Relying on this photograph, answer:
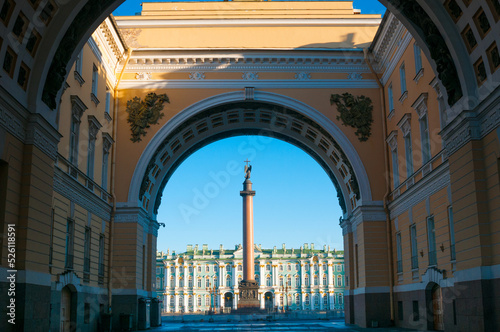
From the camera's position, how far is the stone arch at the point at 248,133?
33.4m

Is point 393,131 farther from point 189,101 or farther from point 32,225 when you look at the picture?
point 32,225

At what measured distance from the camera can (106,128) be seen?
3212 cm

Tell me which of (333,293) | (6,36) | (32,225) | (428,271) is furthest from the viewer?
(333,293)

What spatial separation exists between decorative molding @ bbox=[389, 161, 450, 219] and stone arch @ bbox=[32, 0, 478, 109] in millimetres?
6136

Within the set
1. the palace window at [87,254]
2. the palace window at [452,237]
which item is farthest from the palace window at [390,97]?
the palace window at [87,254]

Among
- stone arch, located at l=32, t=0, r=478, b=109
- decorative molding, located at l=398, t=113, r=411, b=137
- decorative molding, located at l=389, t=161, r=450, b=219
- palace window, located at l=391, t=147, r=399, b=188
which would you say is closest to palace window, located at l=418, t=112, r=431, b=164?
decorative molding, located at l=389, t=161, r=450, b=219

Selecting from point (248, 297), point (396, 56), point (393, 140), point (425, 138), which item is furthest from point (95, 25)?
point (248, 297)

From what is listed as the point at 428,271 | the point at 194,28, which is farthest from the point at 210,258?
the point at 428,271

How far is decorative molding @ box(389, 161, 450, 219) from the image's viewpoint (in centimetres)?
2376

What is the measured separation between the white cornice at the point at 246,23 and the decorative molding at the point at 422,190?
11.6 meters

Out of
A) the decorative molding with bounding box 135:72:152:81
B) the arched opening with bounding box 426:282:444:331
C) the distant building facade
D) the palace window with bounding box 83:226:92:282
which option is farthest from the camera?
the distant building facade

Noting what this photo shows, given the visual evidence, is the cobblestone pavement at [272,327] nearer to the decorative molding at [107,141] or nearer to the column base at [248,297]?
the decorative molding at [107,141]

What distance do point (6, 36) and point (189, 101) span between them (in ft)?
63.2

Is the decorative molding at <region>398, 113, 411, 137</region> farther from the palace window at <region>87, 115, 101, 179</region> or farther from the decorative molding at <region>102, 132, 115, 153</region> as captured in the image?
the decorative molding at <region>102, 132, 115, 153</region>
